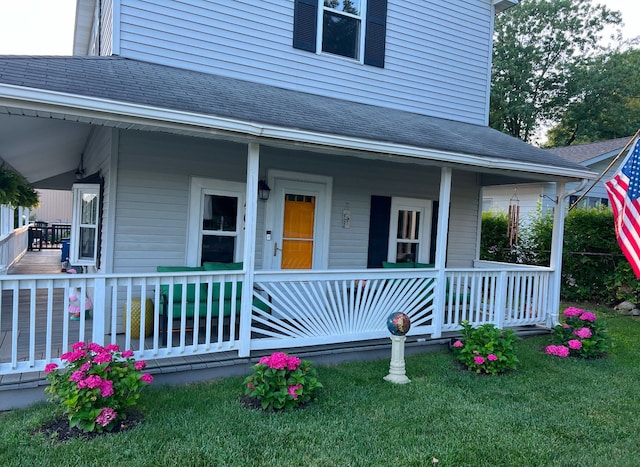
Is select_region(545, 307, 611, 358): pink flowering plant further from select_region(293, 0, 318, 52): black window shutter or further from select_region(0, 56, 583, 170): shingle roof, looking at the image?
select_region(293, 0, 318, 52): black window shutter

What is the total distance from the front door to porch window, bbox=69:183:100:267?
8.25ft

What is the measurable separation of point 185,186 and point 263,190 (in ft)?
3.39

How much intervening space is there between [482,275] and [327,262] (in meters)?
2.25

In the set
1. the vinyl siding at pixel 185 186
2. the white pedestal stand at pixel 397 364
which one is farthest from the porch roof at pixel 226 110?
the white pedestal stand at pixel 397 364

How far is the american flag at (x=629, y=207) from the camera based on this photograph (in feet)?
17.9

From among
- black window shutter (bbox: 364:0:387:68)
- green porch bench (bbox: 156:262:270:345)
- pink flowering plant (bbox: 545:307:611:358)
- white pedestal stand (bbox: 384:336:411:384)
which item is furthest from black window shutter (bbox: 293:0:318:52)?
pink flowering plant (bbox: 545:307:611:358)

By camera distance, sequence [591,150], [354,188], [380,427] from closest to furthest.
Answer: [380,427], [354,188], [591,150]

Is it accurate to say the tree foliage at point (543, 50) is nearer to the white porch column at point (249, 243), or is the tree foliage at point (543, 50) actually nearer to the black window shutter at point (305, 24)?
the black window shutter at point (305, 24)

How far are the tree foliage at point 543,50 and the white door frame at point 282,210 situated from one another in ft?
67.2

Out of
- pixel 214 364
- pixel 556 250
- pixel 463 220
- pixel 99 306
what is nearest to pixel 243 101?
pixel 99 306

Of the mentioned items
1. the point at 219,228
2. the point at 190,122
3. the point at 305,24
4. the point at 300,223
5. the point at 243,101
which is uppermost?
the point at 305,24

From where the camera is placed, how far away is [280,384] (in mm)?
3795

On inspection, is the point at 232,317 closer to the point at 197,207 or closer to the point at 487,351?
the point at 197,207

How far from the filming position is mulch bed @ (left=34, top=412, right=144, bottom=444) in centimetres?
318
